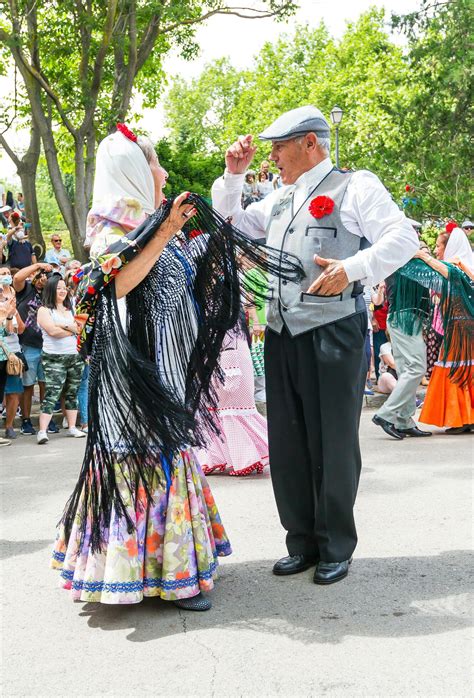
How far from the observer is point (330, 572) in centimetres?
401

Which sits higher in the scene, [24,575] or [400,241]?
[400,241]

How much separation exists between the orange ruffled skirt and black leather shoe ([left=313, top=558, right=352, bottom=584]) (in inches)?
181

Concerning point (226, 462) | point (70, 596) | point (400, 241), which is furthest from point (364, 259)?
point (226, 462)

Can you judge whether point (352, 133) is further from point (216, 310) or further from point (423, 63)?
point (216, 310)

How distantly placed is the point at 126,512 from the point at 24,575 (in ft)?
3.49

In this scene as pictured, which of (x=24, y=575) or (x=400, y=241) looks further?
(x=24, y=575)

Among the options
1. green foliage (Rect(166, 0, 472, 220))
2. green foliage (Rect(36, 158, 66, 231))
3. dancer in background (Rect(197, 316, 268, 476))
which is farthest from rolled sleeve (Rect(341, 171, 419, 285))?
green foliage (Rect(36, 158, 66, 231))

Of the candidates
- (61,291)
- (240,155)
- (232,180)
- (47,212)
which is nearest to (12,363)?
(61,291)

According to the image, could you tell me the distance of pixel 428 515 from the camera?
16.9 ft

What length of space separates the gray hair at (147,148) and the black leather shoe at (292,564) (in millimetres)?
1969

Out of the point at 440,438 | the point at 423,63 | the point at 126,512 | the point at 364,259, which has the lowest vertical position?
the point at 440,438

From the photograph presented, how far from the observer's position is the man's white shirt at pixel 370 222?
12.5 feet

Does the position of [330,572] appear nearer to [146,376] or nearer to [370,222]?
[146,376]

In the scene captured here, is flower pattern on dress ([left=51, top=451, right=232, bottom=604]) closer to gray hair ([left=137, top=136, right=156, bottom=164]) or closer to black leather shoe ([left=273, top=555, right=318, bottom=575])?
black leather shoe ([left=273, top=555, right=318, bottom=575])
